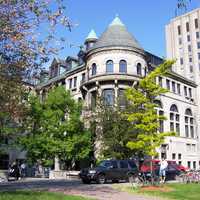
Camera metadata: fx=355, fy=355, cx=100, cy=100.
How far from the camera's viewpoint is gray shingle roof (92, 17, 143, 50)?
46225 mm

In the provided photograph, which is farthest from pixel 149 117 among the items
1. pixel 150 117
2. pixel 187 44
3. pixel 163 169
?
pixel 187 44

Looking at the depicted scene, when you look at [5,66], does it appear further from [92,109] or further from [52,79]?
[52,79]

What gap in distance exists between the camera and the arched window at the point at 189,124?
5797cm

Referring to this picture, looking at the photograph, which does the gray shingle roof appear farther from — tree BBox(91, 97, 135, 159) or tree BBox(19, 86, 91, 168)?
tree BBox(19, 86, 91, 168)

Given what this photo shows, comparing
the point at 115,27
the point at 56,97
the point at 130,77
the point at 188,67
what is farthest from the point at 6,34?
the point at 188,67

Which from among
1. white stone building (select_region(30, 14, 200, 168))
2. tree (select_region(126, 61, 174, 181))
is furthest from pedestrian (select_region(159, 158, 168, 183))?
white stone building (select_region(30, 14, 200, 168))

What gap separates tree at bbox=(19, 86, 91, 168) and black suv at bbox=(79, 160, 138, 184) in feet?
34.8

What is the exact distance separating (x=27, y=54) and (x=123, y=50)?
31209 millimetres

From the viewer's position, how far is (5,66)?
51.3ft

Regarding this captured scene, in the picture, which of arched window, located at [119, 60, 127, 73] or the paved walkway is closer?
the paved walkway

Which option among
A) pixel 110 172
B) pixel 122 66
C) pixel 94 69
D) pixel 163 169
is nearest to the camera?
pixel 163 169

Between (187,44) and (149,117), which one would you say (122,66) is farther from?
(187,44)

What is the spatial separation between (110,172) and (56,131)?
42.8ft

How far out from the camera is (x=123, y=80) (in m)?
44.6
